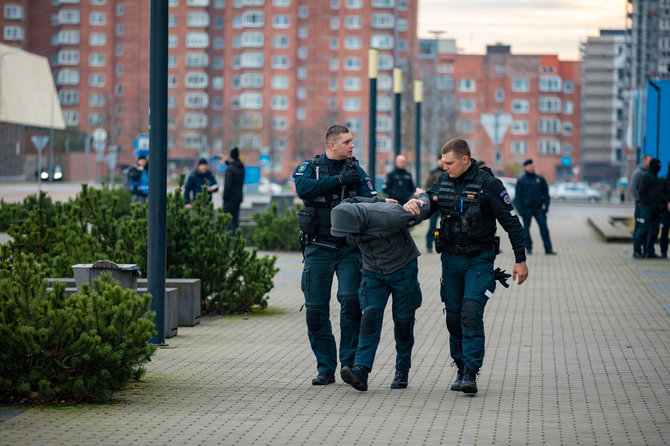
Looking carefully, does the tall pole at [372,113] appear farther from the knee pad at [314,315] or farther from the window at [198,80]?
the window at [198,80]

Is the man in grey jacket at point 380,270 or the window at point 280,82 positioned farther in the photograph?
the window at point 280,82

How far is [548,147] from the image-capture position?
154 meters

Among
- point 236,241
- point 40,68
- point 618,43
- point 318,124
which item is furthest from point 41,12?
point 236,241

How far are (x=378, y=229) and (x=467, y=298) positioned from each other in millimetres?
757

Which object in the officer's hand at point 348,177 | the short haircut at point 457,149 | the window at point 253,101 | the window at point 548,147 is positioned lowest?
the officer's hand at point 348,177

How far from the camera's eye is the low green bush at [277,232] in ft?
81.3

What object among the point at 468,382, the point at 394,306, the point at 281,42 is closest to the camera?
the point at 468,382

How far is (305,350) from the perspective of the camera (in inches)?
423

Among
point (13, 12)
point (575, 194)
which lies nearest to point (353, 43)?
point (13, 12)

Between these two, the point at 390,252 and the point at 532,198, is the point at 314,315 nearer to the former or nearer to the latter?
the point at 390,252

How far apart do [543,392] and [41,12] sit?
13851 centimetres

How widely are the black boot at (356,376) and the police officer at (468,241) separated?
622mm

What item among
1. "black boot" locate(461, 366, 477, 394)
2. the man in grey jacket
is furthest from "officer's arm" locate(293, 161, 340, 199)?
"black boot" locate(461, 366, 477, 394)

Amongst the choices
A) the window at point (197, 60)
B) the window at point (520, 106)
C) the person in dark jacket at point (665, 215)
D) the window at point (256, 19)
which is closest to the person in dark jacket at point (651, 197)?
the person in dark jacket at point (665, 215)
